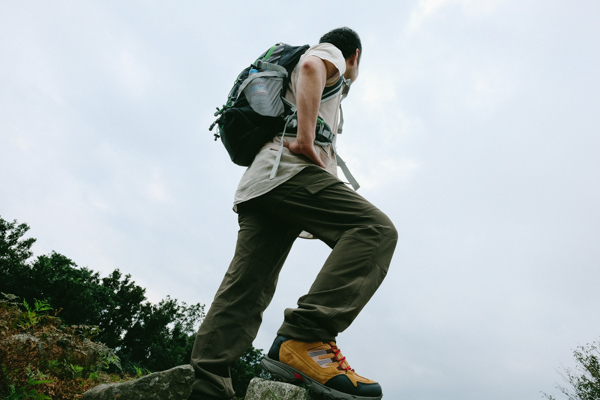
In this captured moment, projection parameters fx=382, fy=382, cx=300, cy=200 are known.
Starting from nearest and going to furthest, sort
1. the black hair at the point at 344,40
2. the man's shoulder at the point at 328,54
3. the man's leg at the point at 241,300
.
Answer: the man's leg at the point at 241,300 → the man's shoulder at the point at 328,54 → the black hair at the point at 344,40

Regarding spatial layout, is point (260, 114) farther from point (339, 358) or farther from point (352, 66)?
point (339, 358)

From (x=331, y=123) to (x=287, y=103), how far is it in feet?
1.21

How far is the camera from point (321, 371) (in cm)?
202

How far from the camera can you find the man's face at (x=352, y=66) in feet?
10.1

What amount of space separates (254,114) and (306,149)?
477mm

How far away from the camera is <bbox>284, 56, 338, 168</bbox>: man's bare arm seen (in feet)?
7.89

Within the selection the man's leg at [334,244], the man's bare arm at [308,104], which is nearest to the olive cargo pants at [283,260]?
the man's leg at [334,244]

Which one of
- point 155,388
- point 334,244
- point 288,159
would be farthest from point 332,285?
point 155,388

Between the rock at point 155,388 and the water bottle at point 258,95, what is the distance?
1.65m

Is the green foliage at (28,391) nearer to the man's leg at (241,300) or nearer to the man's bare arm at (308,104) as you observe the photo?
the man's leg at (241,300)

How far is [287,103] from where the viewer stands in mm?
2680

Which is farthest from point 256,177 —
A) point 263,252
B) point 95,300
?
point 95,300

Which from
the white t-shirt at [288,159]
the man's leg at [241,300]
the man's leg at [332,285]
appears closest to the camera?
the man's leg at [332,285]

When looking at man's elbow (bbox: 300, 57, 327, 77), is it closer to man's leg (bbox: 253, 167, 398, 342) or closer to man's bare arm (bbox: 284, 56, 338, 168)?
man's bare arm (bbox: 284, 56, 338, 168)
